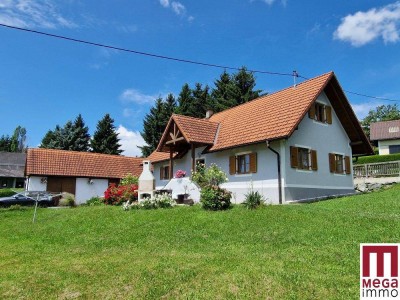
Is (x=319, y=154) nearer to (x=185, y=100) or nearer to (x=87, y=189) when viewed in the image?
(x=87, y=189)

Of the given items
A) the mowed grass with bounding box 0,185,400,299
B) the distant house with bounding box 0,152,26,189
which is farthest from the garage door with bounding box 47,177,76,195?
the distant house with bounding box 0,152,26,189

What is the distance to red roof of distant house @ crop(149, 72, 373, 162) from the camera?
18.4 metres

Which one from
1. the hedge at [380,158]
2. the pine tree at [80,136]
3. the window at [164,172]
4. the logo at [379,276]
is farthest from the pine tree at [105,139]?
the logo at [379,276]

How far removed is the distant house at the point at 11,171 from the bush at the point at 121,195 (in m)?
48.0

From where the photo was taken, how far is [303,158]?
19.3m

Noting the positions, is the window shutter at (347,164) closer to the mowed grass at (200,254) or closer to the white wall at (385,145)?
the mowed grass at (200,254)

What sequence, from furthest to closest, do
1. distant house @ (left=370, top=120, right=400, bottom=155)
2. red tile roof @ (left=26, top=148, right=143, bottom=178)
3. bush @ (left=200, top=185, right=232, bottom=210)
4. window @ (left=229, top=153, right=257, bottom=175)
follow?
1. distant house @ (left=370, top=120, right=400, bottom=155)
2. red tile roof @ (left=26, top=148, right=143, bottom=178)
3. window @ (left=229, top=153, right=257, bottom=175)
4. bush @ (left=200, top=185, right=232, bottom=210)

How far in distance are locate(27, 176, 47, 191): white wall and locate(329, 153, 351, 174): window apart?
958 inches

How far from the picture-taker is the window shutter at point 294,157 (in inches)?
717

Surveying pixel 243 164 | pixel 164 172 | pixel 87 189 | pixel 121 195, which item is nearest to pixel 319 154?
pixel 243 164

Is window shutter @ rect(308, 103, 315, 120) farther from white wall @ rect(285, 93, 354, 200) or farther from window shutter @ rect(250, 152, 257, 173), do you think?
window shutter @ rect(250, 152, 257, 173)

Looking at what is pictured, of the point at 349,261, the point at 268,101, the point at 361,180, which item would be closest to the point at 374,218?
the point at 349,261

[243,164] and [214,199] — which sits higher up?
[243,164]

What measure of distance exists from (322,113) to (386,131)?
3013 centimetres
